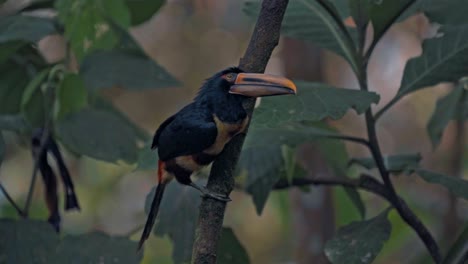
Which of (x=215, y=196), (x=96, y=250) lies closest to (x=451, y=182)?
(x=215, y=196)

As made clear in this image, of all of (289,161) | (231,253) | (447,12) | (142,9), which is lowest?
(231,253)

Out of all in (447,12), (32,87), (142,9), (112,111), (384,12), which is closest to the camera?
(384,12)

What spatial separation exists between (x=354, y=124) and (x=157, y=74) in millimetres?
3050

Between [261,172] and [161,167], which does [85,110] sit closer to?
[161,167]

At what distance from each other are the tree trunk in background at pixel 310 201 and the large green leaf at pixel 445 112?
59 centimetres

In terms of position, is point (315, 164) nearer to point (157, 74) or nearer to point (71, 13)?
point (157, 74)

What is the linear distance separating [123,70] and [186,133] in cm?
41

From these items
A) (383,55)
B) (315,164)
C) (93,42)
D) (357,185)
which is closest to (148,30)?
(383,55)

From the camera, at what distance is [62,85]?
2.12 m

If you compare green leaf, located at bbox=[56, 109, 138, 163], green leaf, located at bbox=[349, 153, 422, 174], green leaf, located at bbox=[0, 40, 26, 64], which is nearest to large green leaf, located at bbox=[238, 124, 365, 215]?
green leaf, located at bbox=[349, 153, 422, 174]

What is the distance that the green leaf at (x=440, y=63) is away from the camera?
6.31 ft

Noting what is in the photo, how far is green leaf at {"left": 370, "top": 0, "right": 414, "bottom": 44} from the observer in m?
1.83

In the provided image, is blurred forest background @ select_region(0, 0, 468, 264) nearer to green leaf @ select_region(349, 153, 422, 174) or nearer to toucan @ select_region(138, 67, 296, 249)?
green leaf @ select_region(349, 153, 422, 174)

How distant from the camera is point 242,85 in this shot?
181cm
